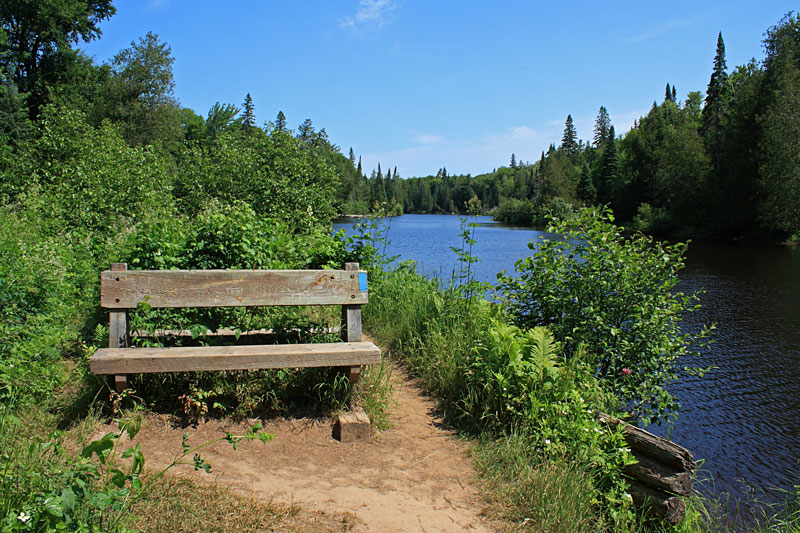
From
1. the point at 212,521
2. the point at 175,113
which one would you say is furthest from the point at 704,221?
the point at 212,521

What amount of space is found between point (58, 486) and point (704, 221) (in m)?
48.0

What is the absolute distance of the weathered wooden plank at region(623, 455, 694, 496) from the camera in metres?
3.87

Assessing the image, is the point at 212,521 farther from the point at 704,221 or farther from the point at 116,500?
the point at 704,221

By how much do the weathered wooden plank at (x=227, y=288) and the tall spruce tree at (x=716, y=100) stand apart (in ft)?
166

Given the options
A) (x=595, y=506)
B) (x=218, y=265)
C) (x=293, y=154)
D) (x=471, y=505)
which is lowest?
(x=595, y=506)

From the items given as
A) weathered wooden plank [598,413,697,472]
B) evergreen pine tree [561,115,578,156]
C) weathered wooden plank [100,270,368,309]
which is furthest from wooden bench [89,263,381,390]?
evergreen pine tree [561,115,578,156]

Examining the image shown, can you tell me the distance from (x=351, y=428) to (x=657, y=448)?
2.35 metres

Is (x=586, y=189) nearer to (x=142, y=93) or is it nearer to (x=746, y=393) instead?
(x=142, y=93)

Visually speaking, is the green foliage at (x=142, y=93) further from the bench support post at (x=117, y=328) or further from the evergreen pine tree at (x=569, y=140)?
the evergreen pine tree at (x=569, y=140)

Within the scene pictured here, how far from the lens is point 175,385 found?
3869mm

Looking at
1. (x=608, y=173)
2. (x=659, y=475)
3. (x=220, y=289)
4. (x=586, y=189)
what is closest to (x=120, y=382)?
(x=220, y=289)

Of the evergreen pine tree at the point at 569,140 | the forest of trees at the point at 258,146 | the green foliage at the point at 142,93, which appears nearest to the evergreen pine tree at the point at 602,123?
the evergreen pine tree at the point at 569,140

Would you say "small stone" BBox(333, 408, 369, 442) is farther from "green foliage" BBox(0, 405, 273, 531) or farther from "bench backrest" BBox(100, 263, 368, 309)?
"green foliage" BBox(0, 405, 273, 531)

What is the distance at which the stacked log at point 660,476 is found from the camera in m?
3.87
